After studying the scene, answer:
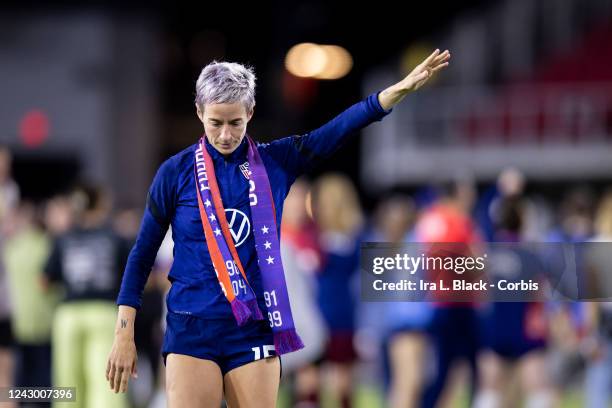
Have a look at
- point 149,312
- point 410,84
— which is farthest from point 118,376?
point 149,312

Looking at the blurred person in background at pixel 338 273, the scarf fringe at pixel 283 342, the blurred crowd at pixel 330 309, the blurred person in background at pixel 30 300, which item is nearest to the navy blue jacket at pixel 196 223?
the scarf fringe at pixel 283 342

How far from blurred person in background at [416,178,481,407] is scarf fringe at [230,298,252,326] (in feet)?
14.6

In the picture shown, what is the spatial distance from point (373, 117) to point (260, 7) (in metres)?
22.6

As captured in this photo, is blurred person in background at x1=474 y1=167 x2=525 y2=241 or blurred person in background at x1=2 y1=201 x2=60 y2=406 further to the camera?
blurred person in background at x1=2 y1=201 x2=60 y2=406

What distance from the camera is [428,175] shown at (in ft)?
68.2

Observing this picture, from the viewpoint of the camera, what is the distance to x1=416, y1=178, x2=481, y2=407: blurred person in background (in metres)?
8.93

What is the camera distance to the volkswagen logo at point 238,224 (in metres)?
4.63

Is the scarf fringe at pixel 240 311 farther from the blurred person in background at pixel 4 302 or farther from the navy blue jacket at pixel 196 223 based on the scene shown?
the blurred person in background at pixel 4 302

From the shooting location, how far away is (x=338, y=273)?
10.0 m

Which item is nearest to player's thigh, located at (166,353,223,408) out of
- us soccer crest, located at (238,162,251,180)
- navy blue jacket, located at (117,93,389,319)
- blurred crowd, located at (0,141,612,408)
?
navy blue jacket, located at (117,93,389,319)

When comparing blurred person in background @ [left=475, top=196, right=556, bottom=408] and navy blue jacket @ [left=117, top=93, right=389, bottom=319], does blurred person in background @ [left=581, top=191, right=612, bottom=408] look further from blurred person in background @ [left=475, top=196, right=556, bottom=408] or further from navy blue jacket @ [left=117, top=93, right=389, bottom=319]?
navy blue jacket @ [left=117, top=93, right=389, bottom=319]

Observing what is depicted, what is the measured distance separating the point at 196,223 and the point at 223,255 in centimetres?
18

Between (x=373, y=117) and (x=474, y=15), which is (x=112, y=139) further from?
(x=373, y=117)

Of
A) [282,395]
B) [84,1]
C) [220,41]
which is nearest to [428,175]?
[84,1]
